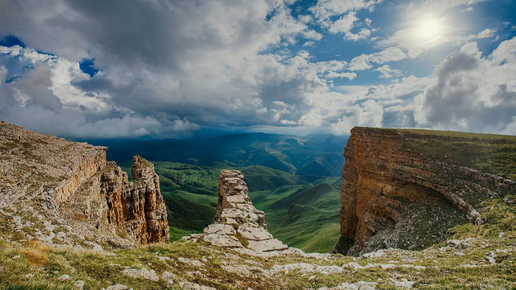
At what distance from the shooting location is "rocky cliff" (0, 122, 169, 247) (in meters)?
16.6

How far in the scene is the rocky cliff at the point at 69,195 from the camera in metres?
16.6

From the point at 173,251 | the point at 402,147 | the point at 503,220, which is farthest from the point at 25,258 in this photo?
the point at 402,147

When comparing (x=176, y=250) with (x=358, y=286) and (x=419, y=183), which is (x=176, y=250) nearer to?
(x=358, y=286)

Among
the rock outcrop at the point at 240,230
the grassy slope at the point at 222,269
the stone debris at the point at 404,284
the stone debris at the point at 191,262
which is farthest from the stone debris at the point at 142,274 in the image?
the stone debris at the point at 404,284

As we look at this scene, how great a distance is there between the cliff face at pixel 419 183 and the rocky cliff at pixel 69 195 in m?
43.6

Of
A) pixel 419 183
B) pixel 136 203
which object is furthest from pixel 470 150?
pixel 136 203

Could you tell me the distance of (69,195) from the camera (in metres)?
26.0

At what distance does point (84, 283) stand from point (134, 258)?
4290mm

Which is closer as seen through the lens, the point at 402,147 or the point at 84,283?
the point at 84,283

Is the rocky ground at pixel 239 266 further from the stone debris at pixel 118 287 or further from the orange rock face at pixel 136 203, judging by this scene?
the orange rock face at pixel 136 203

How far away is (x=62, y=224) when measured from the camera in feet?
59.2

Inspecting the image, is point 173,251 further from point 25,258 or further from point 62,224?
point 62,224

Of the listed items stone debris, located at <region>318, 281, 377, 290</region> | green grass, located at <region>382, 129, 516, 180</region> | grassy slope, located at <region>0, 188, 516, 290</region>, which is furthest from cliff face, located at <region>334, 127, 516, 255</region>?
stone debris, located at <region>318, 281, 377, 290</region>

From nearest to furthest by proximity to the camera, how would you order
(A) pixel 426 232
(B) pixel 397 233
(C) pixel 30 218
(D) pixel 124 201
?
(C) pixel 30 218 < (A) pixel 426 232 < (B) pixel 397 233 < (D) pixel 124 201
